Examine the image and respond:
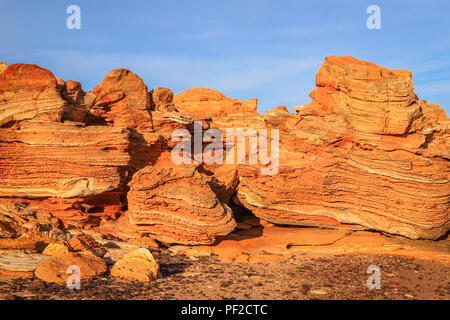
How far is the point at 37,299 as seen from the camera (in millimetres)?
6797

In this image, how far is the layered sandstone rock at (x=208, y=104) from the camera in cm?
1886

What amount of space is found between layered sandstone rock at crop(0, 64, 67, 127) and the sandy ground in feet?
23.4

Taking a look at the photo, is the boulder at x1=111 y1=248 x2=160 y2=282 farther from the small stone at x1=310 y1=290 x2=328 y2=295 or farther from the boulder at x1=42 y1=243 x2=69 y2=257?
the small stone at x1=310 y1=290 x2=328 y2=295

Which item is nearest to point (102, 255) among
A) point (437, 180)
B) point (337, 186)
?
point (337, 186)

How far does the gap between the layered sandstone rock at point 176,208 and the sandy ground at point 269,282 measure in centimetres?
101

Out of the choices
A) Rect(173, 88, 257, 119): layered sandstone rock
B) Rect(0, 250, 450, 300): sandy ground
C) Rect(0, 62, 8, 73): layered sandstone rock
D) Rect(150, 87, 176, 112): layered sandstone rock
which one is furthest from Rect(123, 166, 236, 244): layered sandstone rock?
Rect(0, 62, 8, 73): layered sandstone rock

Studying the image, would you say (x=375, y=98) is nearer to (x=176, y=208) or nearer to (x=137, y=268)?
(x=176, y=208)

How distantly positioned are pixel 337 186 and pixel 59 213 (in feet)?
36.0

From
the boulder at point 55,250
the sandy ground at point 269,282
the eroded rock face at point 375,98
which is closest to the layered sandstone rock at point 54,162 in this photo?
the boulder at point 55,250

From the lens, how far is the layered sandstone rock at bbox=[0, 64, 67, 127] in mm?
13555

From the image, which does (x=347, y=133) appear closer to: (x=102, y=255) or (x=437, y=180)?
(x=437, y=180)

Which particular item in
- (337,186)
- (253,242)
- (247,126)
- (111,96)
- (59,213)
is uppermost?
(111,96)

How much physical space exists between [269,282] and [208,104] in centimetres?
1251
